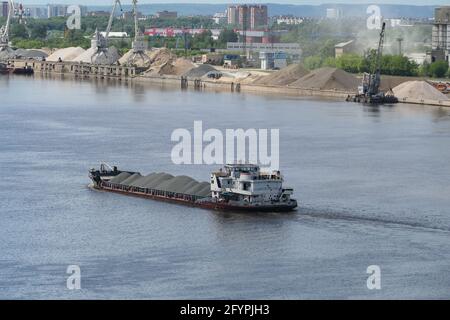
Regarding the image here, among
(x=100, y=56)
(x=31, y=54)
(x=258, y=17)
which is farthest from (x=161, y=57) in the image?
(x=258, y=17)

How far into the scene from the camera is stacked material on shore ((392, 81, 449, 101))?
2480cm

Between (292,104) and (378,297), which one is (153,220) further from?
(292,104)

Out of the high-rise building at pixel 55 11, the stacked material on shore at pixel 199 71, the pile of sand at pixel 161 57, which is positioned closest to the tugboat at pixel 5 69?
the pile of sand at pixel 161 57

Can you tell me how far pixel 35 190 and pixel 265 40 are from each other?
121 feet

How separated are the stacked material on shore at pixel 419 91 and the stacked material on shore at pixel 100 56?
13627mm

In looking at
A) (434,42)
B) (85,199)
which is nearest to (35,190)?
(85,199)

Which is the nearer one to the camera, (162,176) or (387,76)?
(162,176)

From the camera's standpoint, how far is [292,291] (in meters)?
8.70

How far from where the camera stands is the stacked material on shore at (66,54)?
132ft

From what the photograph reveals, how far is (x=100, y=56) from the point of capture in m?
38.7

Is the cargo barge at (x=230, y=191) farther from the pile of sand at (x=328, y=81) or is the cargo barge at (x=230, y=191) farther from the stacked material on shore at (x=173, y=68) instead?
the stacked material on shore at (x=173, y=68)

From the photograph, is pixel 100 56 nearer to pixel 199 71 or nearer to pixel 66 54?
pixel 66 54

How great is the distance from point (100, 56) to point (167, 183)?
26389 millimetres

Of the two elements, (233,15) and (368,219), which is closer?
(368,219)
